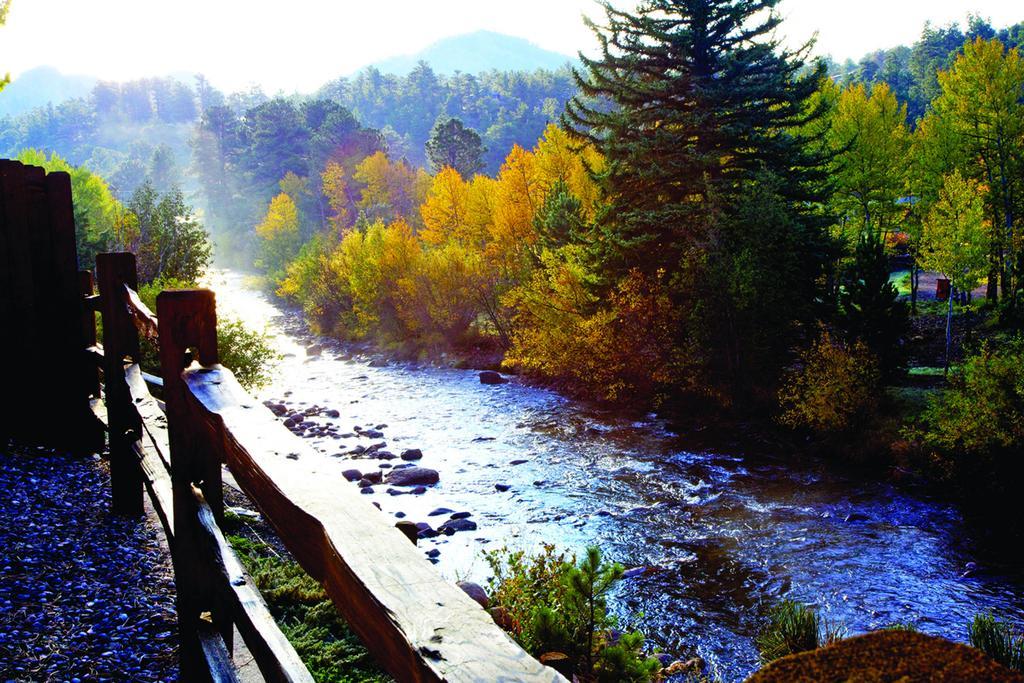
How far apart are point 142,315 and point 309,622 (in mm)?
3144

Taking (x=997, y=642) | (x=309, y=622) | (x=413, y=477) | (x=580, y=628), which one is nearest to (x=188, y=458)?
(x=309, y=622)

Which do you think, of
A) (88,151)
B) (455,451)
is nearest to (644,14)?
(455,451)

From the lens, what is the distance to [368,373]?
30641 millimetres

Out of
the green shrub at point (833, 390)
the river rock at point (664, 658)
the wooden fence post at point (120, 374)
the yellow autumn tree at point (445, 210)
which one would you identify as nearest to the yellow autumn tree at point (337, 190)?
the yellow autumn tree at point (445, 210)

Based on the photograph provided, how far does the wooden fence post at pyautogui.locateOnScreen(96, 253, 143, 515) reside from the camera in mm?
5543

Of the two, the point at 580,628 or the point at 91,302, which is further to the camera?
the point at 91,302

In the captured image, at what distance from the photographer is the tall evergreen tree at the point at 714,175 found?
70.9 ft

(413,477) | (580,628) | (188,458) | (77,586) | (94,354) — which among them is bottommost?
(413,477)

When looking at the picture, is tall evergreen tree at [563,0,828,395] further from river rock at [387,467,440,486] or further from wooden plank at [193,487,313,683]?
wooden plank at [193,487,313,683]

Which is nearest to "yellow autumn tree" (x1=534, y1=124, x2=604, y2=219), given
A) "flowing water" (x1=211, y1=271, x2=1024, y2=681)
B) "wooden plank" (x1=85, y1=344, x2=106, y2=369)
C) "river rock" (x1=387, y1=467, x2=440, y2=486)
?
"flowing water" (x1=211, y1=271, x2=1024, y2=681)

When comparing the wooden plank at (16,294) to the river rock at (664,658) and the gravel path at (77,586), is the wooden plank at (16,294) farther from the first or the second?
the river rock at (664,658)

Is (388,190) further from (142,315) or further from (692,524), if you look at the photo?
(142,315)

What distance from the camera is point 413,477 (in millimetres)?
16406

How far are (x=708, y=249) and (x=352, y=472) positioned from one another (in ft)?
42.3
